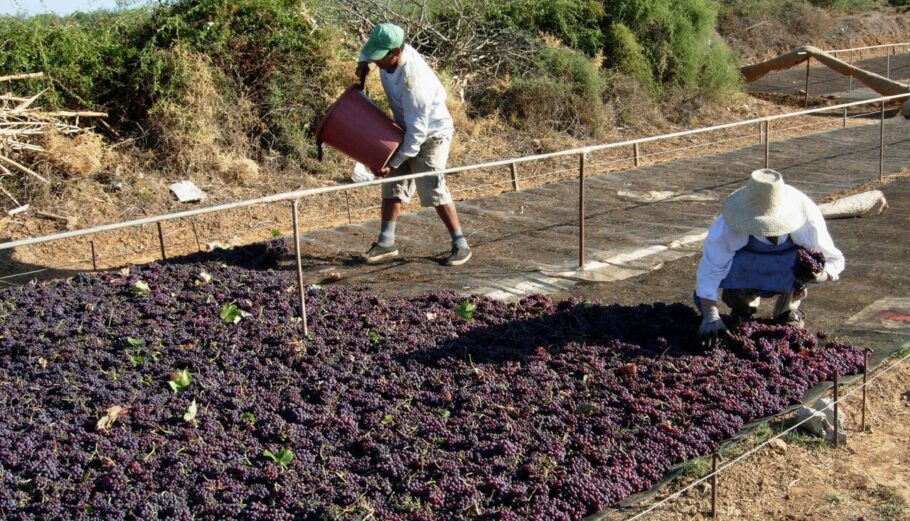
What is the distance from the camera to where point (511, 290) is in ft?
18.8

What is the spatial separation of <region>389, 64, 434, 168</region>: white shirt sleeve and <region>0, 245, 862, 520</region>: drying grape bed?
113cm

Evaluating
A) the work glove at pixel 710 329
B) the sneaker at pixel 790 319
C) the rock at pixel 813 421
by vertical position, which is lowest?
the rock at pixel 813 421

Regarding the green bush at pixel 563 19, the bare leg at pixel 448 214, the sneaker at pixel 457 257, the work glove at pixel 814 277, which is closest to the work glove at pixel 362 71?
the bare leg at pixel 448 214

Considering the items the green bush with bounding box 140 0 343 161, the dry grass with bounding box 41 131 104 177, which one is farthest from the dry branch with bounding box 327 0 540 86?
the dry grass with bounding box 41 131 104 177

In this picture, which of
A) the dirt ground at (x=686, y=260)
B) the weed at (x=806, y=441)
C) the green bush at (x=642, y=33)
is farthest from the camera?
the green bush at (x=642, y=33)

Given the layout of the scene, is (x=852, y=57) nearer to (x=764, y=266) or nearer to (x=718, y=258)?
(x=764, y=266)

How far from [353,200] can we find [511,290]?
4.96 metres

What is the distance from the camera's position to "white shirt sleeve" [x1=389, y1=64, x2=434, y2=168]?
5906 millimetres

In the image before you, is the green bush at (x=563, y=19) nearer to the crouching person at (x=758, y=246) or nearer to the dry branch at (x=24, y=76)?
the dry branch at (x=24, y=76)

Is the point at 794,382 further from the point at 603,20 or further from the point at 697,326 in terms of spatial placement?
the point at 603,20

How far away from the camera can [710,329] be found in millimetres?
4367

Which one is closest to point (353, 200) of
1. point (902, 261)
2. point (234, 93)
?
point (234, 93)

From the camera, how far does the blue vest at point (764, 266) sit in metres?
4.40

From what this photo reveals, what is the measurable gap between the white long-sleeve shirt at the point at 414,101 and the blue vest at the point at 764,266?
7.30ft
